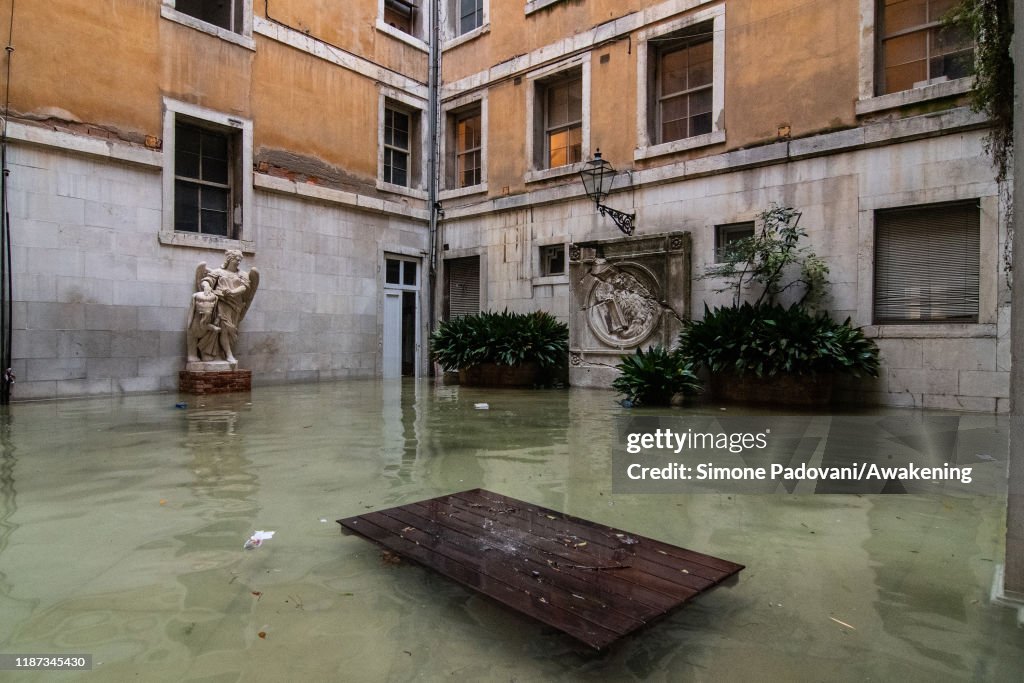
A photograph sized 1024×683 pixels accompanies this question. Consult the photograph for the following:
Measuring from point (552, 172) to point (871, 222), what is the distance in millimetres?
5939

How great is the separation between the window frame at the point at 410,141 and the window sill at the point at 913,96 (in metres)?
9.29

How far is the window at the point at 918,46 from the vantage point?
329 inches

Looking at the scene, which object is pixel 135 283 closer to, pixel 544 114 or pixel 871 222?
pixel 544 114

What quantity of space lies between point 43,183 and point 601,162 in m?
8.75

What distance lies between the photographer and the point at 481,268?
13828 mm

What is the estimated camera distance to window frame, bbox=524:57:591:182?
39.7 ft

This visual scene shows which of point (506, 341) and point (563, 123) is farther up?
point (563, 123)

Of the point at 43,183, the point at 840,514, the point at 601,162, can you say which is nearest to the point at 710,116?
the point at 601,162

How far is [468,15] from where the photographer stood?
14.6 meters

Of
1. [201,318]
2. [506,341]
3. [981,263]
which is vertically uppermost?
[981,263]

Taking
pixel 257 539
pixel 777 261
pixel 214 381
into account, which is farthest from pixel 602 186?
pixel 257 539

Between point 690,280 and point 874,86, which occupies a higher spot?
point 874,86

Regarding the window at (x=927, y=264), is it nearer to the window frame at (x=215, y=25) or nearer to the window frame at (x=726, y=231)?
the window frame at (x=726, y=231)

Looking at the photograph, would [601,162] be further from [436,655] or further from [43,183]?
[436,655]
